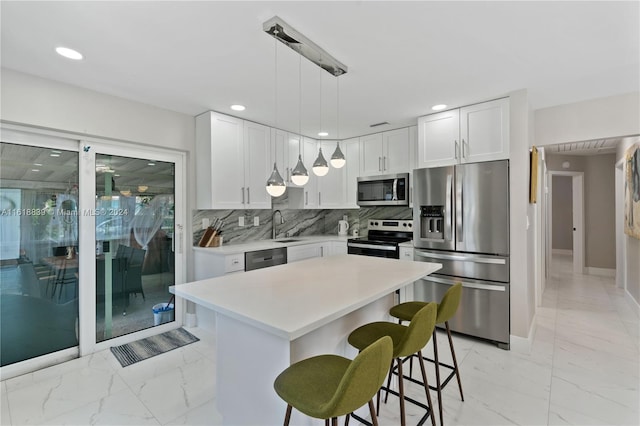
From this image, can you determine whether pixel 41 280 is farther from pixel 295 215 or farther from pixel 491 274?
pixel 491 274

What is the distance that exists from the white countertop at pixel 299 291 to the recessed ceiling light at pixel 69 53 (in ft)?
6.03

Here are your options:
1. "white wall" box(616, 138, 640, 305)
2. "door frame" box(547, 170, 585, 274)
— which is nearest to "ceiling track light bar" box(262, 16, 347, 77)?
"white wall" box(616, 138, 640, 305)

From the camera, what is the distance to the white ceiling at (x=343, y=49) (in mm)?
1740

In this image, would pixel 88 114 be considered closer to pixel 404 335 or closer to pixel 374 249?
pixel 404 335

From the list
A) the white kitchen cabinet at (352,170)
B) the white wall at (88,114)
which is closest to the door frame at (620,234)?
the white kitchen cabinet at (352,170)

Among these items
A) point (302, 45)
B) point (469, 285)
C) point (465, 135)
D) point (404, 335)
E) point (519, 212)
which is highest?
point (302, 45)

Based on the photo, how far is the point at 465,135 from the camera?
3.27m

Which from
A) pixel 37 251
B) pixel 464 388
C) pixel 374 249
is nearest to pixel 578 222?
pixel 374 249

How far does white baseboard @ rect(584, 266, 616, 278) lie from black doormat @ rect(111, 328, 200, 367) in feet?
24.0

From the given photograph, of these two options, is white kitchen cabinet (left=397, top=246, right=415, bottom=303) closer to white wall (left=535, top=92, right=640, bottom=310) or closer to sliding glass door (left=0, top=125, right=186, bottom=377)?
white wall (left=535, top=92, right=640, bottom=310)

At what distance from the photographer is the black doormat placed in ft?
9.33

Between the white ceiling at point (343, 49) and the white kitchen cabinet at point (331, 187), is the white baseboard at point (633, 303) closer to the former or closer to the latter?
the white ceiling at point (343, 49)

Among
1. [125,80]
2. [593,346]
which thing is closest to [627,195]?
[593,346]

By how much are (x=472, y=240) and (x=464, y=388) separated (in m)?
1.41
